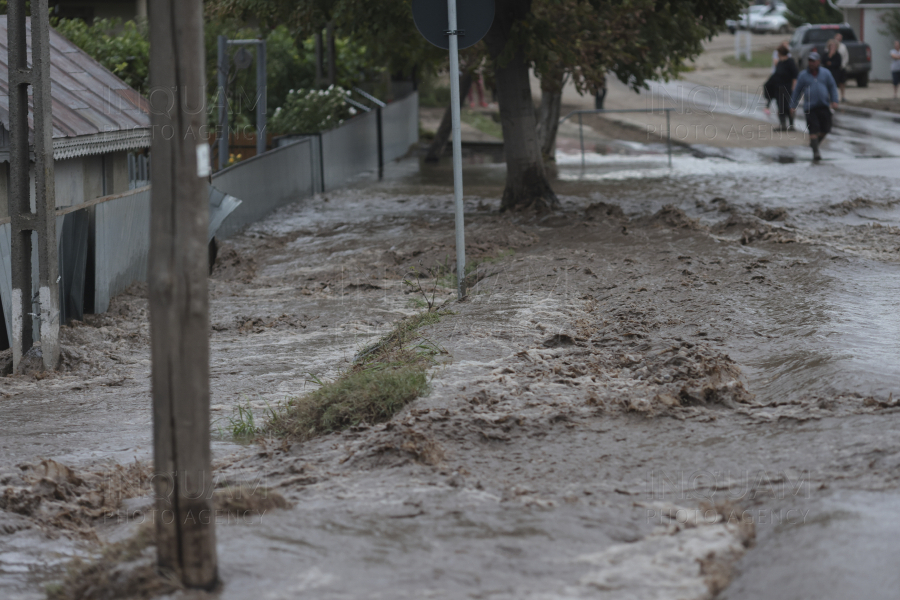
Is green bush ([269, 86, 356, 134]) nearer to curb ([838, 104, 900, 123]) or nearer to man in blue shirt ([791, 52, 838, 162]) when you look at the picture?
man in blue shirt ([791, 52, 838, 162])

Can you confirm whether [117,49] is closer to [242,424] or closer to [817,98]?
[817,98]

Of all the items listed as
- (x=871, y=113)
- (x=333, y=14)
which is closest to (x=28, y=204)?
(x=333, y=14)

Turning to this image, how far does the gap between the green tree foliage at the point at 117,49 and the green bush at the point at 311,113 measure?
294 centimetres

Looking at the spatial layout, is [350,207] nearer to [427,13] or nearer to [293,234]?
[293,234]

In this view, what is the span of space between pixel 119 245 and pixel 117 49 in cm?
1261

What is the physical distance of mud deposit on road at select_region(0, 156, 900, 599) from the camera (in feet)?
11.8

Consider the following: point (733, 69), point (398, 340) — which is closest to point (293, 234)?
point (398, 340)

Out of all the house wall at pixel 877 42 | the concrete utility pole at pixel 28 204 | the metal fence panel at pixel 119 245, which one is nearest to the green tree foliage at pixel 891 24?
the house wall at pixel 877 42

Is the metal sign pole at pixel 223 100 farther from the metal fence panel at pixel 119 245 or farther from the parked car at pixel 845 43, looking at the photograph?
the parked car at pixel 845 43

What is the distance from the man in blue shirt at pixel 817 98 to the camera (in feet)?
59.2

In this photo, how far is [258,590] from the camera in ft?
11.1

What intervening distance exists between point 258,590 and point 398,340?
150 inches

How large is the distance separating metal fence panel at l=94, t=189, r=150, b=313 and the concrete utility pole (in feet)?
4.50

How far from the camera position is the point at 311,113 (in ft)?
66.9
